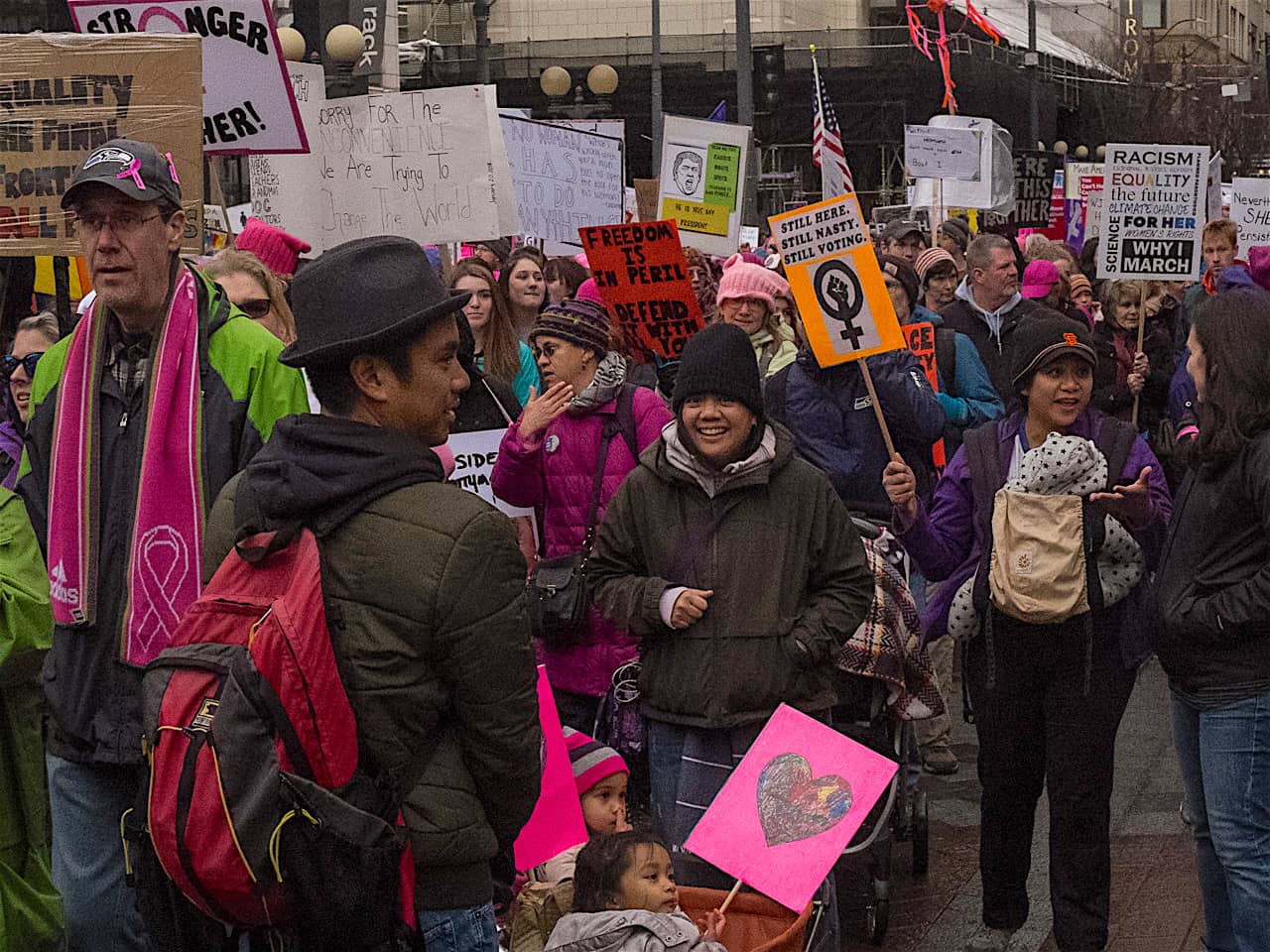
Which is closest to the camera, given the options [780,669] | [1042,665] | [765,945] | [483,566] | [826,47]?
[483,566]

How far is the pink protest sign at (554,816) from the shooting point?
4.86 metres

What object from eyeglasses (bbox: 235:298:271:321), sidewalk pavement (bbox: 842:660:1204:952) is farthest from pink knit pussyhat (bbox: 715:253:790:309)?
eyeglasses (bbox: 235:298:271:321)

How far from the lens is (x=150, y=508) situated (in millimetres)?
3896

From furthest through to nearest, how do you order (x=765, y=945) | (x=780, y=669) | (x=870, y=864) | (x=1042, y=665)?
(x=870, y=864)
(x=1042, y=665)
(x=780, y=669)
(x=765, y=945)

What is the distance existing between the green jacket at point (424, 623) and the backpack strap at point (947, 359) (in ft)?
18.2

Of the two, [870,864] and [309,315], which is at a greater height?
[309,315]

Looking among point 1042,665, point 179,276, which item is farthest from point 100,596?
point 1042,665

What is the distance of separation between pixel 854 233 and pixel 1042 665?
1.78 meters

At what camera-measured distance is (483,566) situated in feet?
9.93

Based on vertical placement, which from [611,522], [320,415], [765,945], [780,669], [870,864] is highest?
[320,415]

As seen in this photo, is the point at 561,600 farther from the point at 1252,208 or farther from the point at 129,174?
the point at 1252,208

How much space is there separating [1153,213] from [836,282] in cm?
556

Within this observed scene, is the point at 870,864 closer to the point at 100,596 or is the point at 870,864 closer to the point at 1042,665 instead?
the point at 1042,665

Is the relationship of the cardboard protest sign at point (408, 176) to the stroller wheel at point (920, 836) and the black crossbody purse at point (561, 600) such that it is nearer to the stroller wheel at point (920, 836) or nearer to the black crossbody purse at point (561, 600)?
the black crossbody purse at point (561, 600)
